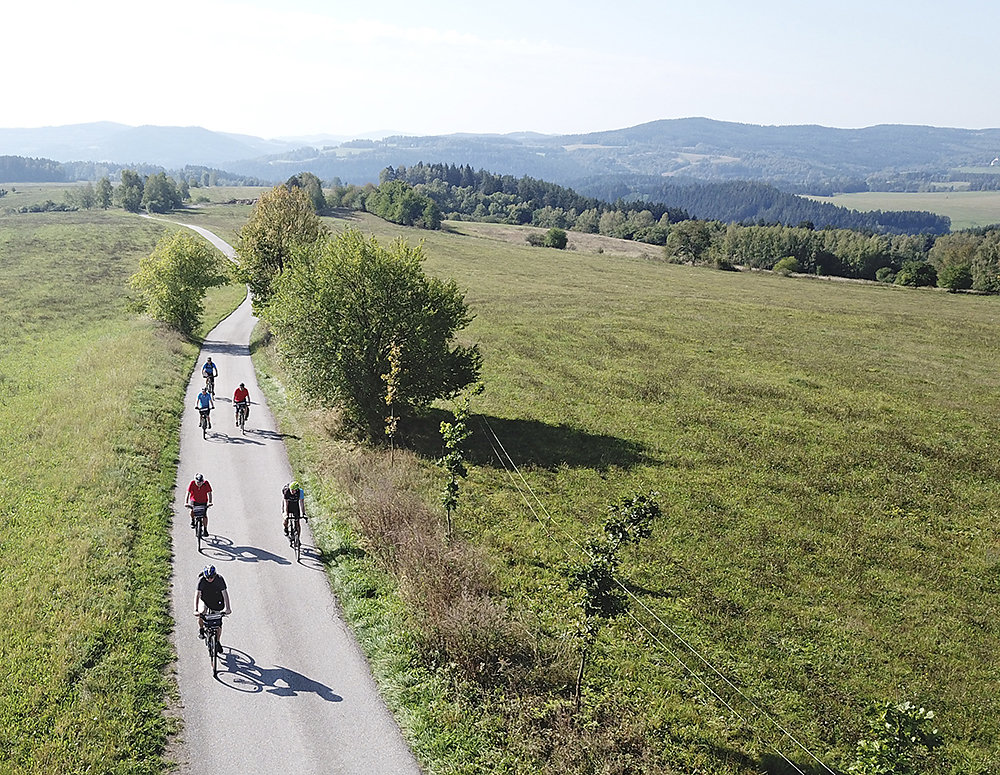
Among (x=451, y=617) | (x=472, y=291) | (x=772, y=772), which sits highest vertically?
(x=472, y=291)

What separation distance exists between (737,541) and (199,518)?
16.1 metres

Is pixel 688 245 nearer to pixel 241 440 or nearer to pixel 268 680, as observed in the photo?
pixel 241 440

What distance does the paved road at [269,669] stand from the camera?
11.8m

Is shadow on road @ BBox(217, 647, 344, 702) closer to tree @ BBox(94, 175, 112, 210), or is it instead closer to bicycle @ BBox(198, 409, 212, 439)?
bicycle @ BBox(198, 409, 212, 439)

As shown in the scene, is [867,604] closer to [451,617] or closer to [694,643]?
[694,643]

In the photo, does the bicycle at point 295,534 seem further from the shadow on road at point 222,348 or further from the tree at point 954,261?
the tree at point 954,261

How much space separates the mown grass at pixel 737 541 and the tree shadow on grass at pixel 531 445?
13 cm

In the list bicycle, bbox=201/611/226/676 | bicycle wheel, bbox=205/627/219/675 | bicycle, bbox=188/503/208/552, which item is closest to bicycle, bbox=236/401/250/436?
bicycle, bbox=188/503/208/552

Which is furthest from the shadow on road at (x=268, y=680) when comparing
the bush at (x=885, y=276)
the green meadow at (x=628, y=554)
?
the bush at (x=885, y=276)

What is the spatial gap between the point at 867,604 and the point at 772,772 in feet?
24.3

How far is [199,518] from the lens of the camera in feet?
61.1

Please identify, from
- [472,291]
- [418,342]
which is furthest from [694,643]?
[472,291]

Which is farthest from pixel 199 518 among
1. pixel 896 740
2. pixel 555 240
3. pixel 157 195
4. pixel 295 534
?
pixel 157 195

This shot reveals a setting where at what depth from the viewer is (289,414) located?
31359 millimetres
